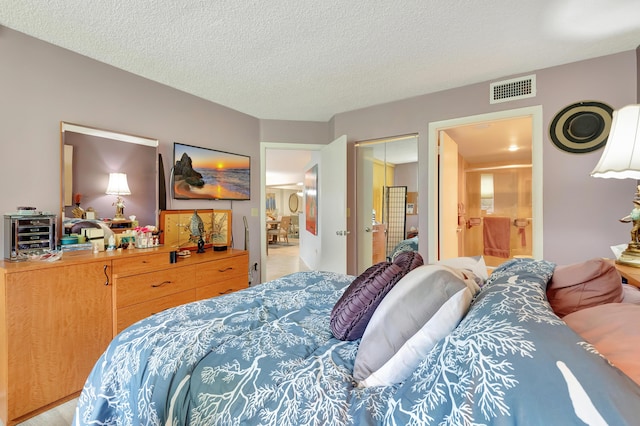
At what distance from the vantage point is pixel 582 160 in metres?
2.34

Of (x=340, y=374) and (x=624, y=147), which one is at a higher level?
(x=624, y=147)

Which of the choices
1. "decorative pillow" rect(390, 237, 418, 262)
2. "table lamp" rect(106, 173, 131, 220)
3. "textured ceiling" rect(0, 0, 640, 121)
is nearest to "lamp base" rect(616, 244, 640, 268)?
"textured ceiling" rect(0, 0, 640, 121)

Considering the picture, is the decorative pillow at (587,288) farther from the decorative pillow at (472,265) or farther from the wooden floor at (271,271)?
the wooden floor at (271,271)

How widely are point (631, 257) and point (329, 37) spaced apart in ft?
7.08

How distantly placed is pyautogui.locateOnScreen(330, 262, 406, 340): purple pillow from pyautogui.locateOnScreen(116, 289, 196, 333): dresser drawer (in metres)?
1.66

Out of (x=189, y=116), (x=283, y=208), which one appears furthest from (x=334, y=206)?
(x=283, y=208)

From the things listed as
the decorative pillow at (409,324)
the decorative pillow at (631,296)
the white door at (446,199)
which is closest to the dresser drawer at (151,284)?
the decorative pillow at (409,324)

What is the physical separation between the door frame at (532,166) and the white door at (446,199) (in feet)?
0.18

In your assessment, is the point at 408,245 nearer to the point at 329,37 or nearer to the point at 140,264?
the point at 329,37

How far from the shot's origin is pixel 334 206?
3518mm

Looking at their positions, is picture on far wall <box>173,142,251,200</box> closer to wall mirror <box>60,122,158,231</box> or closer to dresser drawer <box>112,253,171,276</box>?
wall mirror <box>60,122,158,231</box>

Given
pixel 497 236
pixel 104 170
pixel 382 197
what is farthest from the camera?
pixel 497 236

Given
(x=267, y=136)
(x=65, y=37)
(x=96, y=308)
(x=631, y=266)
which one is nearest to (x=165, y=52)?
(x=65, y=37)

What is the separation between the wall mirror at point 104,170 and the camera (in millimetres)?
2131
